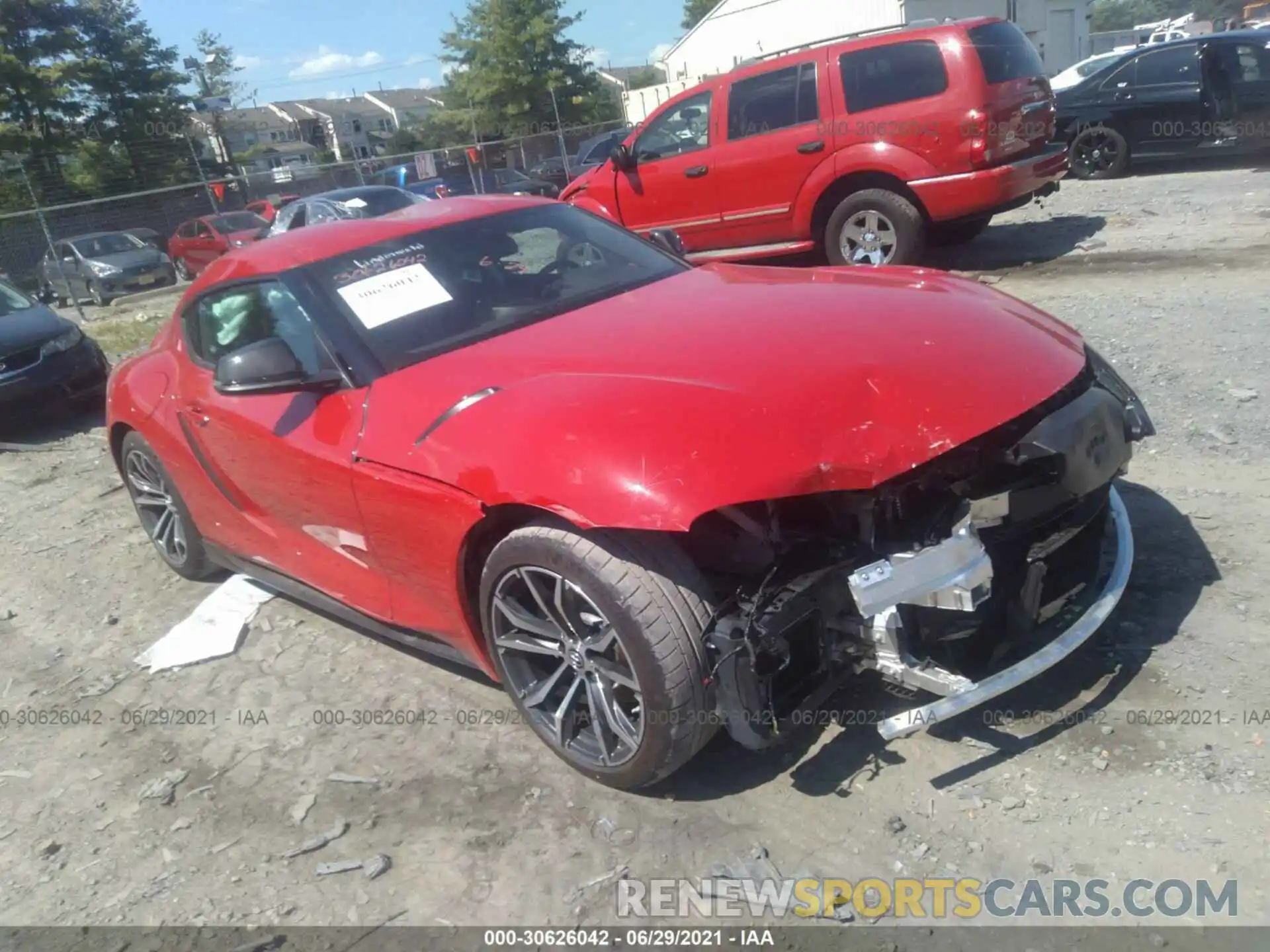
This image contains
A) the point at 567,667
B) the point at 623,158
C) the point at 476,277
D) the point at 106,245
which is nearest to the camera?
the point at 567,667

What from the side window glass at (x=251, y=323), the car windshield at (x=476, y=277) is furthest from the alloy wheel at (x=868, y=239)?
the side window glass at (x=251, y=323)

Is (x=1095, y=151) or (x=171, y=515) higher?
(x=1095, y=151)

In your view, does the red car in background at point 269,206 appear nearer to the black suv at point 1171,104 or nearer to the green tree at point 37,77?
the green tree at point 37,77

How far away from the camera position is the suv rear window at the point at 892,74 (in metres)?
7.99

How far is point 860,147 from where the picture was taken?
8.27 m

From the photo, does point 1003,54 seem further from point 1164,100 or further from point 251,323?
point 251,323

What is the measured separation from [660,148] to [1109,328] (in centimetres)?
482

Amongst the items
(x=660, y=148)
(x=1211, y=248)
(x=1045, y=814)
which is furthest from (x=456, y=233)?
(x=1211, y=248)

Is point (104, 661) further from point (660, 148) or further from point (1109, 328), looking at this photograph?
point (660, 148)

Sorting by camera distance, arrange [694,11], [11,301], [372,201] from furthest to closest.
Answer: [694,11]
[372,201]
[11,301]

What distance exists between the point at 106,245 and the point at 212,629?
1959 cm

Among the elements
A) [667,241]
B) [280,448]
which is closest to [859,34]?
[667,241]

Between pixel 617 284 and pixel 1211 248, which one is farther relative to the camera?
pixel 1211 248

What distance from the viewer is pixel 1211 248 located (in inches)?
316
